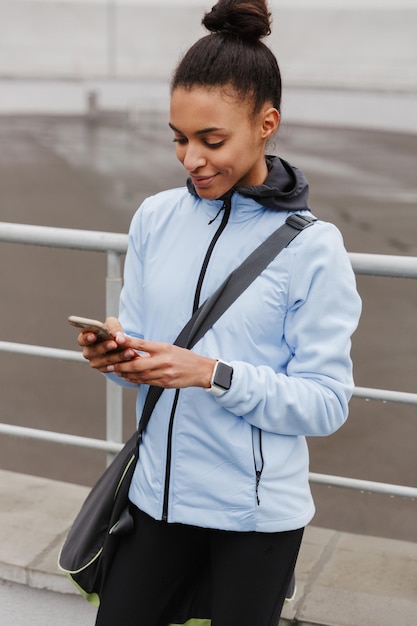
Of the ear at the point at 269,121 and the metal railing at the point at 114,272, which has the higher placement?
the ear at the point at 269,121

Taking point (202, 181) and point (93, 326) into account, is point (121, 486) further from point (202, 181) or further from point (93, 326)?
point (202, 181)

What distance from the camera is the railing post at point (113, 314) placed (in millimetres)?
2723

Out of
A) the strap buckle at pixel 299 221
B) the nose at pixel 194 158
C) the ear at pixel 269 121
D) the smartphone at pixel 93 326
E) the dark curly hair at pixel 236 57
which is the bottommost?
the smartphone at pixel 93 326

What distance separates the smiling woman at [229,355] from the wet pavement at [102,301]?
0.88 ft

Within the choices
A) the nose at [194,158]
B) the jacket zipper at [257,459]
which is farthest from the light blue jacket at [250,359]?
the nose at [194,158]

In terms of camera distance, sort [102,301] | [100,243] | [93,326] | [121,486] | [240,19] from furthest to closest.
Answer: [102,301]
[100,243]
[121,486]
[240,19]
[93,326]

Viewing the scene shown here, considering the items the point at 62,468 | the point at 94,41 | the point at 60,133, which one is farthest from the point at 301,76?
the point at 62,468

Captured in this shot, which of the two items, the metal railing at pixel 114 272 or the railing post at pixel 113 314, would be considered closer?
the metal railing at pixel 114 272

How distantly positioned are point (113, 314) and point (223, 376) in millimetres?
1168

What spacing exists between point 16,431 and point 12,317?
6.74 metres

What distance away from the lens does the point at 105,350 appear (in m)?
1.71

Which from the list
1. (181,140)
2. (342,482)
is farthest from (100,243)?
(342,482)

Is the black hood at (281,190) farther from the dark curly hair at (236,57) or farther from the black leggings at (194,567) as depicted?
the black leggings at (194,567)

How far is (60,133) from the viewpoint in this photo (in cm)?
3559
